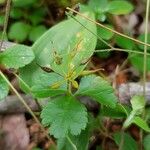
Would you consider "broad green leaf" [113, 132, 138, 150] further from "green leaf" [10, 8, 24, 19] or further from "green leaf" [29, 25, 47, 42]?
"green leaf" [10, 8, 24, 19]

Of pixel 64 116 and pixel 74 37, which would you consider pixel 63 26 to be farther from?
pixel 64 116

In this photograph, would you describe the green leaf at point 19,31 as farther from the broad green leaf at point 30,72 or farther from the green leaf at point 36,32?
the broad green leaf at point 30,72

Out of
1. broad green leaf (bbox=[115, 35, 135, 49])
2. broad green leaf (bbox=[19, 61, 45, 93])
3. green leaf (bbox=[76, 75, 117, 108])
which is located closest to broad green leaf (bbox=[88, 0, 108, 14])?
broad green leaf (bbox=[115, 35, 135, 49])

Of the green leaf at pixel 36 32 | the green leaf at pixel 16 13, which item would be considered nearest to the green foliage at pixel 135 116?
the green leaf at pixel 36 32

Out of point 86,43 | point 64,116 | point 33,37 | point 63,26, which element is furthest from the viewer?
point 33,37

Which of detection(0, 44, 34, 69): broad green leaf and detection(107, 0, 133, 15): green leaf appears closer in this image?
detection(0, 44, 34, 69): broad green leaf

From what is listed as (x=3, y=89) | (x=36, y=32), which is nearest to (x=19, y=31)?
(x=36, y=32)

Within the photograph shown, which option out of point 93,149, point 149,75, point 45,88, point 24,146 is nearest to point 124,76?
point 149,75
